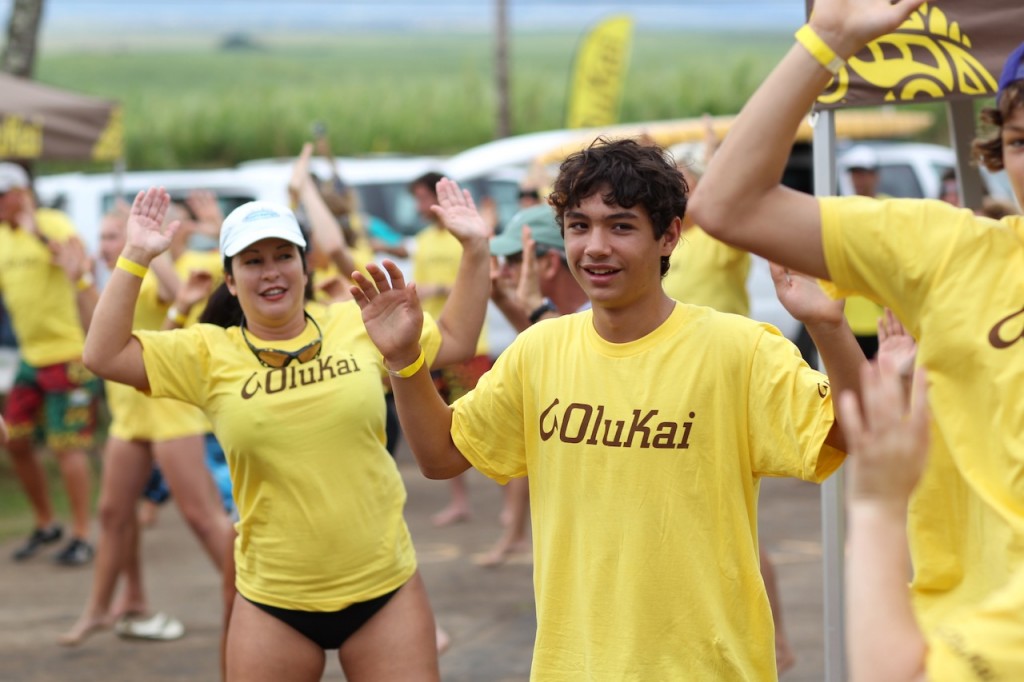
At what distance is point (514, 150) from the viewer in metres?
15.5

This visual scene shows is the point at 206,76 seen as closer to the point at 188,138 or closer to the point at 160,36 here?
the point at 188,138

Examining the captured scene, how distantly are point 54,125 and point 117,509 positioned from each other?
4.38 meters

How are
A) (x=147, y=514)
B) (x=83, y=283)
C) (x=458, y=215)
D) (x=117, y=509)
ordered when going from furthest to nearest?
(x=147, y=514)
(x=117, y=509)
(x=83, y=283)
(x=458, y=215)

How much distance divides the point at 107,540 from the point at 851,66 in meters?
4.44

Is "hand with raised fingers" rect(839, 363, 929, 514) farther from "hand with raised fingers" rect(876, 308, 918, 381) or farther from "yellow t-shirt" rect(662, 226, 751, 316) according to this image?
"yellow t-shirt" rect(662, 226, 751, 316)

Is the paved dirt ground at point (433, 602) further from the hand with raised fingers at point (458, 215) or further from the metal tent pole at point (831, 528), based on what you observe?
the hand with raised fingers at point (458, 215)

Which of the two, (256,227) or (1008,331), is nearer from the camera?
(1008,331)

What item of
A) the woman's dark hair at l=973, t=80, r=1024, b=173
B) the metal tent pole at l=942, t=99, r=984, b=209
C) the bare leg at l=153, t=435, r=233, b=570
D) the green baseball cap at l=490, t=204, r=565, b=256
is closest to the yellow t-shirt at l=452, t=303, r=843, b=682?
the woman's dark hair at l=973, t=80, r=1024, b=173

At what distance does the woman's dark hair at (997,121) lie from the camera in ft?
7.48

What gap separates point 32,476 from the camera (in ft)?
29.3

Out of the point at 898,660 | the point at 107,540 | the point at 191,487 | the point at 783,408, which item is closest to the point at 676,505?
the point at 783,408

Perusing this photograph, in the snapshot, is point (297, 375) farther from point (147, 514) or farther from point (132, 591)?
point (147, 514)

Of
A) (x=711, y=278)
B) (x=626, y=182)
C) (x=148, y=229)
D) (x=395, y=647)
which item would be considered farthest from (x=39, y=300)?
(x=626, y=182)

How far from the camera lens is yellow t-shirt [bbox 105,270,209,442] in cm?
688
